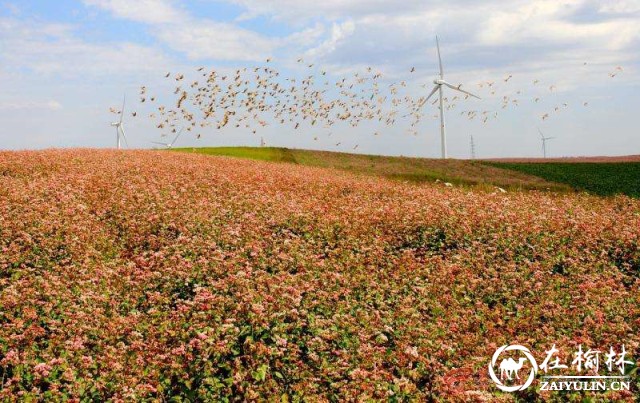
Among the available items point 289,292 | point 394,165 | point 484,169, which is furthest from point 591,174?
point 289,292

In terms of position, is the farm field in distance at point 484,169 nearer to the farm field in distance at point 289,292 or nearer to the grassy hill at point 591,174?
the grassy hill at point 591,174

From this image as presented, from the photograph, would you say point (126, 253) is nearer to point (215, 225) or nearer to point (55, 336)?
point (215, 225)

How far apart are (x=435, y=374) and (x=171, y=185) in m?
15.6

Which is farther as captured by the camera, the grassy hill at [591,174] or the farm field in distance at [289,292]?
the grassy hill at [591,174]

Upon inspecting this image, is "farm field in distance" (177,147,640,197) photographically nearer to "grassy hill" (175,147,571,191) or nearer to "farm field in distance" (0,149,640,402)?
"grassy hill" (175,147,571,191)

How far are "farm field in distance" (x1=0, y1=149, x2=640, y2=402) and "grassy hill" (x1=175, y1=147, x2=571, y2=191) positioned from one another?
30933 millimetres

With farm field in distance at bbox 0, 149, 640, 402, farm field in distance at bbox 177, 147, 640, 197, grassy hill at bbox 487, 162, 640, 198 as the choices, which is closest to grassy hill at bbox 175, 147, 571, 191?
farm field in distance at bbox 177, 147, 640, 197

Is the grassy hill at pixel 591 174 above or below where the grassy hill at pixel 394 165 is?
below

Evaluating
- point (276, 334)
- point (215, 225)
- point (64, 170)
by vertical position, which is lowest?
point (276, 334)

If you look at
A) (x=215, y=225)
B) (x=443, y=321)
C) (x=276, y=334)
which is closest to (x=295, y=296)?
(x=276, y=334)

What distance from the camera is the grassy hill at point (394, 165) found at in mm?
53250

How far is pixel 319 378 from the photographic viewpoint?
9.22 meters

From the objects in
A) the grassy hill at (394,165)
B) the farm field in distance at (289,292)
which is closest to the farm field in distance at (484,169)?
the grassy hill at (394,165)

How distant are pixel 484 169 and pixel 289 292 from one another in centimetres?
5482
